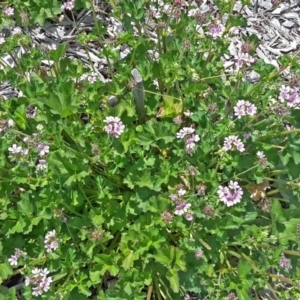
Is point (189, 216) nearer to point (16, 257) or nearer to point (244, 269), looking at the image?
point (244, 269)

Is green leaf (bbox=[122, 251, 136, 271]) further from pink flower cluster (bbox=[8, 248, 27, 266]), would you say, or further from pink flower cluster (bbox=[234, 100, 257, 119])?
pink flower cluster (bbox=[234, 100, 257, 119])

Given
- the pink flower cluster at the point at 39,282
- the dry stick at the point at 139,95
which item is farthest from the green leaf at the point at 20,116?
the pink flower cluster at the point at 39,282

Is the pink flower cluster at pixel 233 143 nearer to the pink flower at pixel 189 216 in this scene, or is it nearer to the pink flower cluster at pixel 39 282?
the pink flower at pixel 189 216

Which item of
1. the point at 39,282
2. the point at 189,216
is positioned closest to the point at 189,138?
the point at 189,216

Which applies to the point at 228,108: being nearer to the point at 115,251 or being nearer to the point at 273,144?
the point at 273,144

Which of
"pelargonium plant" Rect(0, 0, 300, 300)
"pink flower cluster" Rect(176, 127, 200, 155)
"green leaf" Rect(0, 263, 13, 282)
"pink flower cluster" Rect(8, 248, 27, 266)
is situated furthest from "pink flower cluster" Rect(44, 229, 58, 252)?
"pink flower cluster" Rect(176, 127, 200, 155)

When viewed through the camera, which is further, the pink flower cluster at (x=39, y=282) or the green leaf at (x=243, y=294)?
the green leaf at (x=243, y=294)

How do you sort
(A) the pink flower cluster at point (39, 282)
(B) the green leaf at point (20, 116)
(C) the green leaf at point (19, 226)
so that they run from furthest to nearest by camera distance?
(B) the green leaf at point (20, 116) → (C) the green leaf at point (19, 226) → (A) the pink flower cluster at point (39, 282)

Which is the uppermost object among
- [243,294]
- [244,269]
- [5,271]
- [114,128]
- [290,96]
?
[114,128]

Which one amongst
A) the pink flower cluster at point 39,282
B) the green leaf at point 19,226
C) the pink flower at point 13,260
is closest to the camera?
the pink flower cluster at point 39,282
